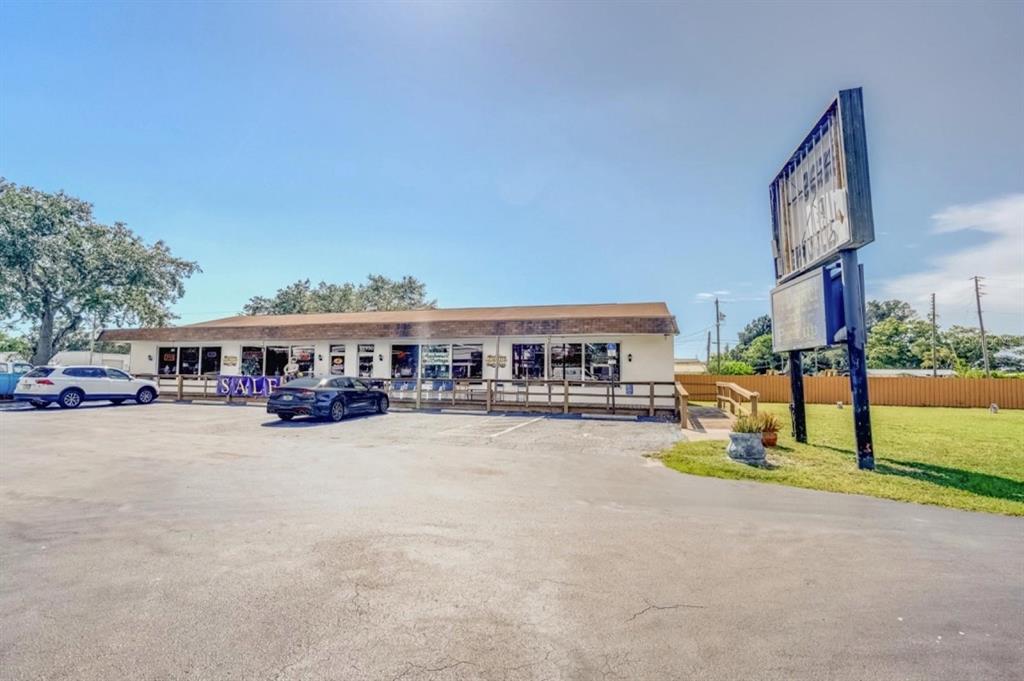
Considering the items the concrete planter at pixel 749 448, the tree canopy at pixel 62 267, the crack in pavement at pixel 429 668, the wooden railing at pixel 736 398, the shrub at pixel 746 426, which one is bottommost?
the crack in pavement at pixel 429 668

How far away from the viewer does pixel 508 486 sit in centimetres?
726

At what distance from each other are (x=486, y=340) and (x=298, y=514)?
621 inches

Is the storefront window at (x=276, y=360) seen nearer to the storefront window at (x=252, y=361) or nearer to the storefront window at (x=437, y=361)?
the storefront window at (x=252, y=361)

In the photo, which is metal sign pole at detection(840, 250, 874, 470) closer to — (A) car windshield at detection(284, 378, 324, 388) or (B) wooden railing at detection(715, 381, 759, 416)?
(B) wooden railing at detection(715, 381, 759, 416)

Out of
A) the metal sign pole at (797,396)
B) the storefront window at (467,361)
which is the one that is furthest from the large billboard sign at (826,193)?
the storefront window at (467,361)

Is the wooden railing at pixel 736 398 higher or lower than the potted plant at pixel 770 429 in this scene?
higher

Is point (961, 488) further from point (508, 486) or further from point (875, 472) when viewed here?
point (508, 486)

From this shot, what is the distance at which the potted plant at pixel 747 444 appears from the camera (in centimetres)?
920

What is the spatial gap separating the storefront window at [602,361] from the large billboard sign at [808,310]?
24.1 ft

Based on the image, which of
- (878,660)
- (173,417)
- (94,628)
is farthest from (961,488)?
(173,417)

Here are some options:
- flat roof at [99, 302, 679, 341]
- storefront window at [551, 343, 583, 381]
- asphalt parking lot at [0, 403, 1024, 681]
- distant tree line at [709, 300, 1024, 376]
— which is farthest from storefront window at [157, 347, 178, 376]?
distant tree line at [709, 300, 1024, 376]

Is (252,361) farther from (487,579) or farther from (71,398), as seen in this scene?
(487,579)

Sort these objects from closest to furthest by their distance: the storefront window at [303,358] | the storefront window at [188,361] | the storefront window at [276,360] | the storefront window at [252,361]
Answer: the storefront window at [303,358]
the storefront window at [276,360]
the storefront window at [252,361]
the storefront window at [188,361]

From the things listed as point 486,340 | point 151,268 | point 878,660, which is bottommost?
point 878,660
